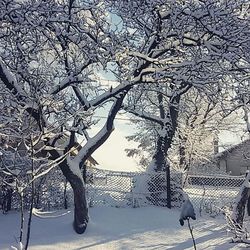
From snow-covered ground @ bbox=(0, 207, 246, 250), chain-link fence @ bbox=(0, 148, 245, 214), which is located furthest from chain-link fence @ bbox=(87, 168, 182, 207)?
snow-covered ground @ bbox=(0, 207, 246, 250)

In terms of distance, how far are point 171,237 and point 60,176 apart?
3.84 metres

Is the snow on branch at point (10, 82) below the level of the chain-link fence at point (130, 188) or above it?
above

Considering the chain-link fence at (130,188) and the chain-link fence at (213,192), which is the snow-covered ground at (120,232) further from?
the chain-link fence at (213,192)

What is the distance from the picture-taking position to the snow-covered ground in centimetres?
1004

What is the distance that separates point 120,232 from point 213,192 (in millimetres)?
5313

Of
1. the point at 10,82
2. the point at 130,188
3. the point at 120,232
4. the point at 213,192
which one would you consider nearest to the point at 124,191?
the point at 130,188

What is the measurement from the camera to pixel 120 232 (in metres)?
11.2

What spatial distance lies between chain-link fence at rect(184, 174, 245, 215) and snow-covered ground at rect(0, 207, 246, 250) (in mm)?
1447

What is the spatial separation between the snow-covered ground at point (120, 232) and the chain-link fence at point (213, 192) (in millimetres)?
1447

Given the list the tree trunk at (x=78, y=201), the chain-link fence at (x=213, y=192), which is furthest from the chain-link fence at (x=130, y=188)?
the tree trunk at (x=78, y=201)

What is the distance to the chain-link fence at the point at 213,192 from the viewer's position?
48.2 ft

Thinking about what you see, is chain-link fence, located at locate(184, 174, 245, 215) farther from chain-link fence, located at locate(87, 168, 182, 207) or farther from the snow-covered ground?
the snow-covered ground

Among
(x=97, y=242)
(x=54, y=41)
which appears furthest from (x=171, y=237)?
(x=54, y=41)

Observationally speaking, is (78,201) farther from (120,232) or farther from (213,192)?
(213,192)
